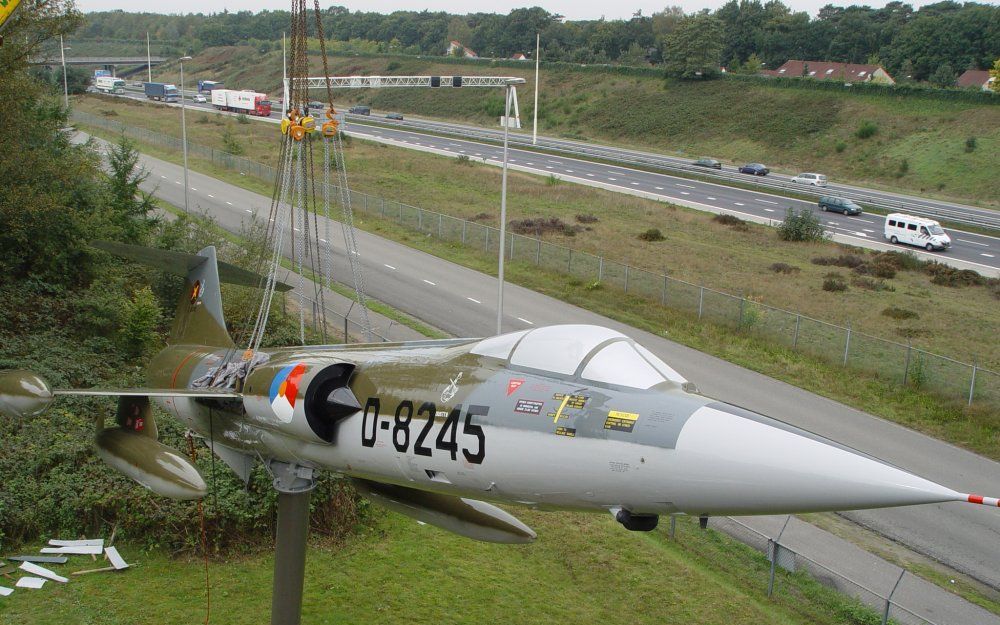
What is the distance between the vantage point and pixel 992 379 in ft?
99.4

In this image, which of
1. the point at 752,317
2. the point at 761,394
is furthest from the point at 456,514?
the point at 752,317

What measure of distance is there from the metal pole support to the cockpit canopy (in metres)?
4.16

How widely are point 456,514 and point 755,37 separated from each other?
141207mm

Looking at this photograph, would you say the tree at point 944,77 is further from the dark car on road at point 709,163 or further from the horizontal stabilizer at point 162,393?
the horizontal stabilizer at point 162,393

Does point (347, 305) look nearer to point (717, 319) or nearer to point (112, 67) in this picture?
point (717, 319)

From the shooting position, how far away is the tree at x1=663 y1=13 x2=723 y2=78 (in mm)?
116438

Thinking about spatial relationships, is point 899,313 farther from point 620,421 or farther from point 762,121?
point 762,121

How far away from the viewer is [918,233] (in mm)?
56500

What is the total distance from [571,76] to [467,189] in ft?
223

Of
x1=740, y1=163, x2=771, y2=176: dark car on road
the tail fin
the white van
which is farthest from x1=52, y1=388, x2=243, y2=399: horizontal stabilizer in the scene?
x1=740, y1=163, x2=771, y2=176: dark car on road

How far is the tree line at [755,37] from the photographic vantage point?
116375 mm

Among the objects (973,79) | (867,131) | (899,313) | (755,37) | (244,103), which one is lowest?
(899,313)

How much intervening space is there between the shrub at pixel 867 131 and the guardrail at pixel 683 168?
13.7 meters

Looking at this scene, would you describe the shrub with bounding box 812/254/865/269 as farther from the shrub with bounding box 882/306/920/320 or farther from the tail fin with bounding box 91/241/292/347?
the tail fin with bounding box 91/241/292/347
